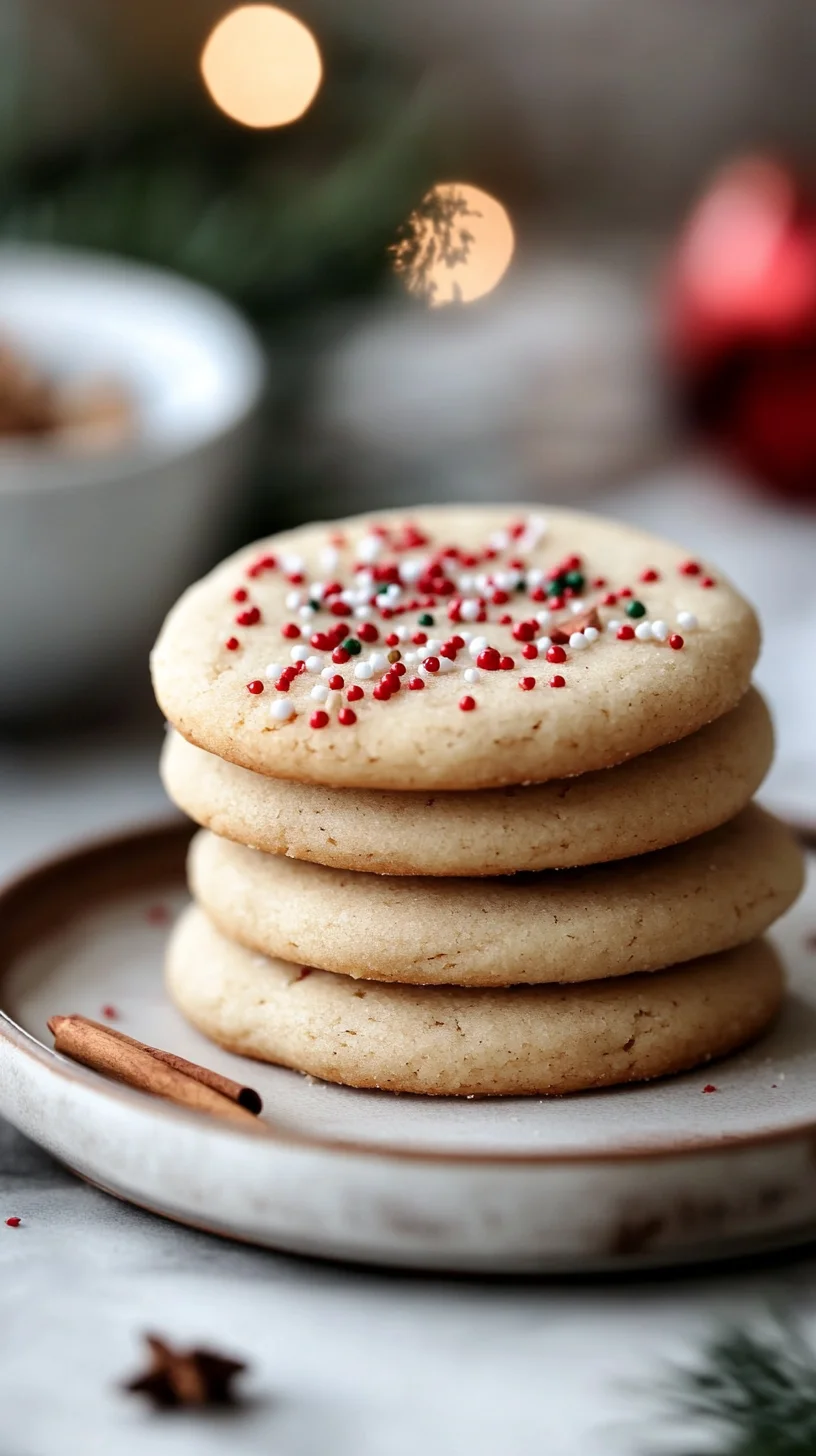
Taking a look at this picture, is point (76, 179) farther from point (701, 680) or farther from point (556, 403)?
point (701, 680)

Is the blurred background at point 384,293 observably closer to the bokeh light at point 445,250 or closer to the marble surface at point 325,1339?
the bokeh light at point 445,250

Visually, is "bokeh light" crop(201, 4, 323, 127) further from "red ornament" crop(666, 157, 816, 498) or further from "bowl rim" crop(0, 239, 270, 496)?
"red ornament" crop(666, 157, 816, 498)

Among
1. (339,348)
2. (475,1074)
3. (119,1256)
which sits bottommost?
(119,1256)

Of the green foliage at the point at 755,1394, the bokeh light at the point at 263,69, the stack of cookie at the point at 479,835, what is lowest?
the green foliage at the point at 755,1394

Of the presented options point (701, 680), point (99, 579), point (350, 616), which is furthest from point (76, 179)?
point (701, 680)

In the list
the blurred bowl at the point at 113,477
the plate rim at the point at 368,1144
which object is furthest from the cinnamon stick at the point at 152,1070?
the blurred bowl at the point at 113,477

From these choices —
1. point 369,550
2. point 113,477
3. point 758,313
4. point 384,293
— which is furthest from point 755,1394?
point 758,313
